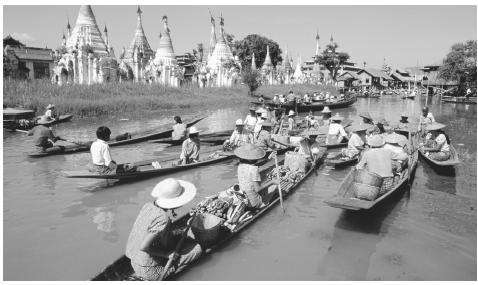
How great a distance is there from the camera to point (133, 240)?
3.50m

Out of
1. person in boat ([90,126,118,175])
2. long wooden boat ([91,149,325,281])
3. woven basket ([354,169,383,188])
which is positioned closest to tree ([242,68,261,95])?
long wooden boat ([91,149,325,281])

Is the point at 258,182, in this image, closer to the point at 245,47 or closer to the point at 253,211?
the point at 253,211

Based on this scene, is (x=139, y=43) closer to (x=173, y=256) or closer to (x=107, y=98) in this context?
(x=107, y=98)

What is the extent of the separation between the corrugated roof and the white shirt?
3852cm

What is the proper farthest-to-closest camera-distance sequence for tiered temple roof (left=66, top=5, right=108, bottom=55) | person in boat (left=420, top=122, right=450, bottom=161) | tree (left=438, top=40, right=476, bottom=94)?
tree (left=438, top=40, right=476, bottom=94) < tiered temple roof (left=66, top=5, right=108, bottom=55) < person in boat (left=420, top=122, right=450, bottom=161)

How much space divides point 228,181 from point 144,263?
14.5 feet

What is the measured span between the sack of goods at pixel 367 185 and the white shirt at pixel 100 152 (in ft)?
14.5

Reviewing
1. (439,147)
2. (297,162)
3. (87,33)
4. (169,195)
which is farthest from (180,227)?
(87,33)

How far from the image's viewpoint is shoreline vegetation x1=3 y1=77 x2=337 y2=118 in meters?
17.4

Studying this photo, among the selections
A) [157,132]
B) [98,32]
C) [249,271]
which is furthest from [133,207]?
[98,32]

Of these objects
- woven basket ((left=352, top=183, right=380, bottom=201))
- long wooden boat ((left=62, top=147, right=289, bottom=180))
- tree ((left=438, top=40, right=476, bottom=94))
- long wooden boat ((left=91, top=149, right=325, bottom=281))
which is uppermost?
tree ((left=438, top=40, right=476, bottom=94))

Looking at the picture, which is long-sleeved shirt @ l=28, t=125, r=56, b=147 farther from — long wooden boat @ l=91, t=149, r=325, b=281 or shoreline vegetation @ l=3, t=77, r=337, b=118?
shoreline vegetation @ l=3, t=77, r=337, b=118

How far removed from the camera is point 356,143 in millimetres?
8375

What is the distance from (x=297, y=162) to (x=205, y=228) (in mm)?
3631
